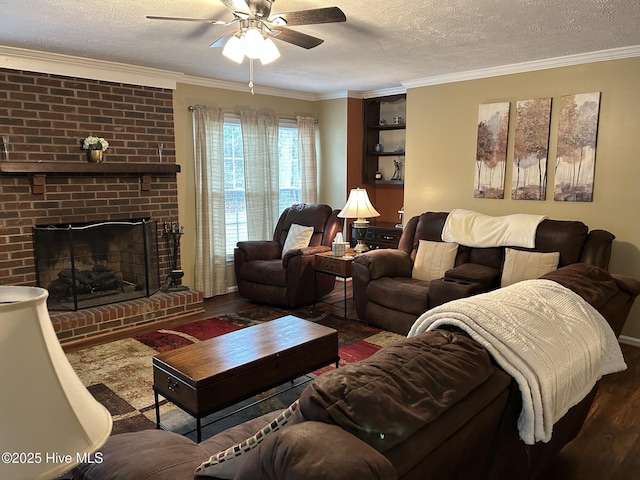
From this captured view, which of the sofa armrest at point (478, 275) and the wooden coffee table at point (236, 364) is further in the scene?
the sofa armrest at point (478, 275)

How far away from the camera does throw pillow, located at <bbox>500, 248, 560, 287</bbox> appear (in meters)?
3.80

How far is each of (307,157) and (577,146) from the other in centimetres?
316

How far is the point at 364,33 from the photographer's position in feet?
10.9

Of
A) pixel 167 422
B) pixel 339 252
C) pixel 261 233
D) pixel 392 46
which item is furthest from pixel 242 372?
pixel 261 233

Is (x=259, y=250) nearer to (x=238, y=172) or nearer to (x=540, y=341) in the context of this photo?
(x=238, y=172)

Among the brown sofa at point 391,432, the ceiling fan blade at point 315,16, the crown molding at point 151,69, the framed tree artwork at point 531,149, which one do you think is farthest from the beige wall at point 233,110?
the brown sofa at point 391,432

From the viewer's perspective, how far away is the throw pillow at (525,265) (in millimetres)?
3803

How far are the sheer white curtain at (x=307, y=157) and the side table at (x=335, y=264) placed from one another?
1.58m

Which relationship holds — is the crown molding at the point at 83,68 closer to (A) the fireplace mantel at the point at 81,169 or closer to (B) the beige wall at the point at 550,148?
(A) the fireplace mantel at the point at 81,169

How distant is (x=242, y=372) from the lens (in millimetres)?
2430

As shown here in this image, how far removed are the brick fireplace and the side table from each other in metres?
1.27

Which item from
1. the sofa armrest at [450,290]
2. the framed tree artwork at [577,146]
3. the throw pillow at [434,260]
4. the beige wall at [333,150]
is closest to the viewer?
the sofa armrest at [450,290]

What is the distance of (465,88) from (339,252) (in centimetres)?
209

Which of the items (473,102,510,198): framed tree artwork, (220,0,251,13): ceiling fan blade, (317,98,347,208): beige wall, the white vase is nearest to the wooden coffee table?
(220,0,251,13): ceiling fan blade
